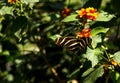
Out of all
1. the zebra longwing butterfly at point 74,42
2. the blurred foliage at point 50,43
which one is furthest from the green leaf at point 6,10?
the zebra longwing butterfly at point 74,42

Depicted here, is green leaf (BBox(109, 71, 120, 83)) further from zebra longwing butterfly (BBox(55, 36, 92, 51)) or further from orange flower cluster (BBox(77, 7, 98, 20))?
orange flower cluster (BBox(77, 7, 98, 20))

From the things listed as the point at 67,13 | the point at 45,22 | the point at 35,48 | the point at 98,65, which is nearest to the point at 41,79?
the point at 35,48

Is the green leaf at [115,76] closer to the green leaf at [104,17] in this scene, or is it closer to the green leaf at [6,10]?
the green leaf at [104,17]

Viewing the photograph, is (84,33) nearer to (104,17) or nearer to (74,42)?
(74,42)

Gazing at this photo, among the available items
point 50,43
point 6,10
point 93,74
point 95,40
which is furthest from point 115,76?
point 50,43

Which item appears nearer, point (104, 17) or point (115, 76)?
point (115, 76)

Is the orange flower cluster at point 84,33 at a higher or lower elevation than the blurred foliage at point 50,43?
higher

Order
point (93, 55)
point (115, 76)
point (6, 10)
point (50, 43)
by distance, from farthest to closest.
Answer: point (50, 43)
point (6, 10)
point (115, 76)
point (93, 55)

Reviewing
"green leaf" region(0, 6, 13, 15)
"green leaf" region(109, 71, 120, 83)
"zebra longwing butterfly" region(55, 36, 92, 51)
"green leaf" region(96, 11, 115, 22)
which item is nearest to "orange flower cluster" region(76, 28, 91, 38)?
"zebra longwing butterfly" region(55, 36, 92, 51)

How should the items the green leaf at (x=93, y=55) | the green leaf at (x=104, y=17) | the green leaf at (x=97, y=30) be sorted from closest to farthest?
the green leaf at (x=93, y=55) → the green leaf at (x=97, y=30) → the green leaf at (x=104, y=17)
